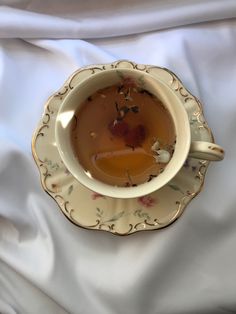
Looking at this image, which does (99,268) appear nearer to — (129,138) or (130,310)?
(130,310)

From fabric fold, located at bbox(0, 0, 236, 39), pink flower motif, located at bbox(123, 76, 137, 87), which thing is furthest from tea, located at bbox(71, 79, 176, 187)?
fabric fold, located at bbox(0, 0, 236, 39)

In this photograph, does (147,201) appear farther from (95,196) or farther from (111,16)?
(111,16)

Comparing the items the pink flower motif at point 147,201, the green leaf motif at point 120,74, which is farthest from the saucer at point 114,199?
the green leaf motif at point 120,74

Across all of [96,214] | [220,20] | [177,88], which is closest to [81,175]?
[96,214]

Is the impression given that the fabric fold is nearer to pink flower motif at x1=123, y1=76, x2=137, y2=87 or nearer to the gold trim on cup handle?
pink flower motif at x1=123, y1=76, x2=137, y2=87

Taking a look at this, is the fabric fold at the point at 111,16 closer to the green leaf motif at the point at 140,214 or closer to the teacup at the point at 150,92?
the teacup at the point at 150,92

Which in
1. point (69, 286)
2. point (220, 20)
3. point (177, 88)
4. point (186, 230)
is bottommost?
point (69, 286)

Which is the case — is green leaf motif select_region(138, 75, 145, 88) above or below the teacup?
above

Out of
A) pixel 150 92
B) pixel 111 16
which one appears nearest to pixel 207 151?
pixel 150 92
